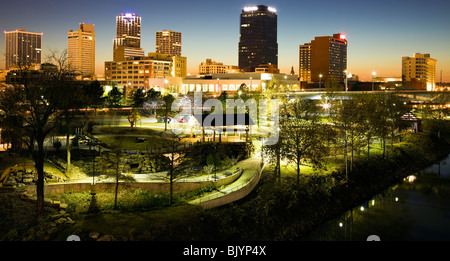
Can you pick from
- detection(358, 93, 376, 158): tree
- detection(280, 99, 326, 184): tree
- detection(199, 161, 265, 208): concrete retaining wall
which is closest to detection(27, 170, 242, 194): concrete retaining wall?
detection(199, 161, 265, 208): concrete retaining wall

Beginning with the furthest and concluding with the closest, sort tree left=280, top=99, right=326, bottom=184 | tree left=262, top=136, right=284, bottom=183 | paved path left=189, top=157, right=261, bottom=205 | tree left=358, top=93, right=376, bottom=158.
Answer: tree left=358, top=93, right=376, bottom=158 < tree left=262, top=136, right=284, bottom=183 < tree left=280, top=99, right=326, bottom=184 < paved path left=189, top=157, right=261, bottom=205

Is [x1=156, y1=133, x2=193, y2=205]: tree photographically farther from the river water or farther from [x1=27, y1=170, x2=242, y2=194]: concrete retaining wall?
the river water

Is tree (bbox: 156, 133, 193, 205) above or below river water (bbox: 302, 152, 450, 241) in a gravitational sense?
above

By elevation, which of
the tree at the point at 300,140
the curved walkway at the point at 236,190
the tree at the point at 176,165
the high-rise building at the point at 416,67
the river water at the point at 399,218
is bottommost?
the river water at the point at 399,218

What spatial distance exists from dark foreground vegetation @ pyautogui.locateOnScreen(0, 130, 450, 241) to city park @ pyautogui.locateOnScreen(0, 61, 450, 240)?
7 centimetres

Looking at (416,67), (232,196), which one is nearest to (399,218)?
(232,196)

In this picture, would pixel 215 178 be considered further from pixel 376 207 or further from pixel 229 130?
pixel 229 130

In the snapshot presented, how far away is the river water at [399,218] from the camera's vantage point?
20.7m

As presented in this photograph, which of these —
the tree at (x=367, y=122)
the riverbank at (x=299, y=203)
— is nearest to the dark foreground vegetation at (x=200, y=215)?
the riverbank at (x=299, y=203)

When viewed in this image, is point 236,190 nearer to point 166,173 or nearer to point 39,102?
point 166,173

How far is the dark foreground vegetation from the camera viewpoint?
15.9 meters

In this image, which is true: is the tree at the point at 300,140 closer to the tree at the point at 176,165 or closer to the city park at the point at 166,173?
the city park at the point at 166,173

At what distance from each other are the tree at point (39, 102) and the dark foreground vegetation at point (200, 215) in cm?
136
